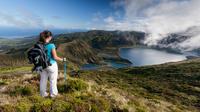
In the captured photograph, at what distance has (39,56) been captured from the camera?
741cm

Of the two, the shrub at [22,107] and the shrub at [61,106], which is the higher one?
the shrub at [22,107]

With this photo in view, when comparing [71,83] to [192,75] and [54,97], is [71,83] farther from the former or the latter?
[192,75]

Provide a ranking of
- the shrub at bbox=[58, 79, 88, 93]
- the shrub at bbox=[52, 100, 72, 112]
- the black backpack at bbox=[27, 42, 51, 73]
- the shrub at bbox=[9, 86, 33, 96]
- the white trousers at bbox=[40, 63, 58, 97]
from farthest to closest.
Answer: the shrub at bbox=[58, 79, 88, 93] < the shrub at bbox=[9, 86, 33, 96] < the white trousers at bbox=[40, 63, 58, 97] < the black backpack at bbox=[27, 42, 51, 73] < the shrub at bbox=[52, 100, 72, 112]

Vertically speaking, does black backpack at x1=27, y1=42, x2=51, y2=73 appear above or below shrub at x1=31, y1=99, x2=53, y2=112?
above

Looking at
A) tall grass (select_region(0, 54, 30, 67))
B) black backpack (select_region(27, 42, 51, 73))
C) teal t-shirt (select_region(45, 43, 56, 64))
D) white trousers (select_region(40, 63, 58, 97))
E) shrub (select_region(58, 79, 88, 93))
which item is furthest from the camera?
tall grass (select_region(0, 54, 30, 67))

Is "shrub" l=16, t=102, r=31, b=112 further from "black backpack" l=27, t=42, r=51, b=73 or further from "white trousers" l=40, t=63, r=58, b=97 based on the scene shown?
"black backpack" l=27, t=42, r=51, b=73

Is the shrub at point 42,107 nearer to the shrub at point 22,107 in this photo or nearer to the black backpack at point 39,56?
the shrub at point 22,107

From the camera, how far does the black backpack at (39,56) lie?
7388 mm

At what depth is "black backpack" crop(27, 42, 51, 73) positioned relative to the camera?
739 centimetres

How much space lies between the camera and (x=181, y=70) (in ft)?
475

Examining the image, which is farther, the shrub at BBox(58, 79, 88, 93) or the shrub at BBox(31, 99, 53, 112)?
the shrub at BBox(58, 79, 88, 93)

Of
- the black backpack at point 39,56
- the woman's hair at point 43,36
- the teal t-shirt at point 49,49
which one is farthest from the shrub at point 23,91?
the woman's hair at point 43,36

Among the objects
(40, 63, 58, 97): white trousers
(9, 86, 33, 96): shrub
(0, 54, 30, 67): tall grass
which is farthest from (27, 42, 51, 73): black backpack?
(0, 54, 30, 67): tall grass

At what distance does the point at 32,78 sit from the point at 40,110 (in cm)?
605
